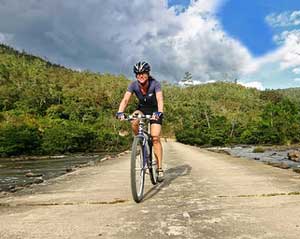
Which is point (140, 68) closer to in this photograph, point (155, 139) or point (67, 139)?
point (155, 139)

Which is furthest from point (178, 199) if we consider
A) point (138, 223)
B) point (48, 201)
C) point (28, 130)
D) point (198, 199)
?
point (28, 130)

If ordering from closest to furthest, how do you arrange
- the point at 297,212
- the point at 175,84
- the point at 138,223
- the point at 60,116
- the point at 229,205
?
the point at 138,223 → the point at 297,212 → the point at 229,205 → the point at 60,116 → the point at 175,84

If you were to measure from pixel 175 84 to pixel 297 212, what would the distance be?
180486 millimetres

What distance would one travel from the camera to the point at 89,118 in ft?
335

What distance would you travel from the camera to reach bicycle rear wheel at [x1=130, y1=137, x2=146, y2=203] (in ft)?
17.4

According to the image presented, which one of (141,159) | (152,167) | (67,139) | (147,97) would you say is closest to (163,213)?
(141,159)

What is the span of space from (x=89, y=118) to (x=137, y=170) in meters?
97.9

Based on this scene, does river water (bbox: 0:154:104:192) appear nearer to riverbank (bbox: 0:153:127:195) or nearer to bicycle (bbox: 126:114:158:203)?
riverbank (bbox: 0:153:127:195)

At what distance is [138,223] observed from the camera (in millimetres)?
3994

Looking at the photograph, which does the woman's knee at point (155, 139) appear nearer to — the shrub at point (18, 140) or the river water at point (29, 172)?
the river water at point (29, 172)

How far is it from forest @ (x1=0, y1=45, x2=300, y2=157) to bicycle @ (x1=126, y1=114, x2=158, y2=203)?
156 feet

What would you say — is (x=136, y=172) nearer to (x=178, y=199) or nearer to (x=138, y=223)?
(x=178, y=199)

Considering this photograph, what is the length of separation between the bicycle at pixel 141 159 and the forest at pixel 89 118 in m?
47.7

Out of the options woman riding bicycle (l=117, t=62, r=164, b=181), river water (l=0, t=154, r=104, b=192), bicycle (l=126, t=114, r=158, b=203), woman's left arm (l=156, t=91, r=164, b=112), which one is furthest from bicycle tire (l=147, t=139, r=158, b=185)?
river water (l=0, t=154, r=104, b=192)
